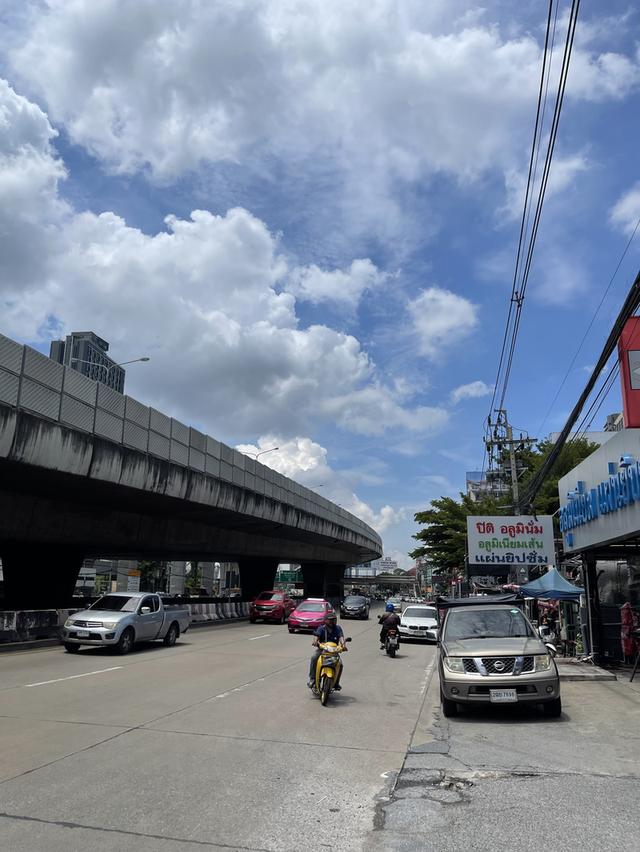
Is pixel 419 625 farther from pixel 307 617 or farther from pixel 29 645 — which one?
pixel 29 645

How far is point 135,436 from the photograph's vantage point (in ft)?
76.1

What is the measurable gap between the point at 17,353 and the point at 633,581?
1808cm

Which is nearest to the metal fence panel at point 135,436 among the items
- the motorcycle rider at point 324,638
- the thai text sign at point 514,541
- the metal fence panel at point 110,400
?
the metal fence panel at point 110,400

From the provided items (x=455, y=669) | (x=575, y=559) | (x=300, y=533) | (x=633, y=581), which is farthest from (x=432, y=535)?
(x=455, y=669)

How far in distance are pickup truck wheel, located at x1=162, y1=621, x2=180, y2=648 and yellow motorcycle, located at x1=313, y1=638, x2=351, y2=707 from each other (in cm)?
1090

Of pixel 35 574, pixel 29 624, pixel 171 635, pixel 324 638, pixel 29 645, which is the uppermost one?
pixel 35 574

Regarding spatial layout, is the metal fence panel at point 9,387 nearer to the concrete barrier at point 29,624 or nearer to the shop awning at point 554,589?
the concrete barrier at point 29,624

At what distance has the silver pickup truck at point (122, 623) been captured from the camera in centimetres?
1756

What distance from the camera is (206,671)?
48.2 feet

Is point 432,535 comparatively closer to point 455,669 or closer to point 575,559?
point 575,559

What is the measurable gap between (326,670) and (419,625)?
51.0 feet

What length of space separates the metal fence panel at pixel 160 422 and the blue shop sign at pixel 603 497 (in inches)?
564

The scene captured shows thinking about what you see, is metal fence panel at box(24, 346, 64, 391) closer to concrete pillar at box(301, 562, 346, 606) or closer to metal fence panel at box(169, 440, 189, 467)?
metal fence panel at box(169, 440, 189, 467)

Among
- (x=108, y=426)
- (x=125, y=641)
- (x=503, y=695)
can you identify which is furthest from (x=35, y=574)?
(x=503, y=695)
